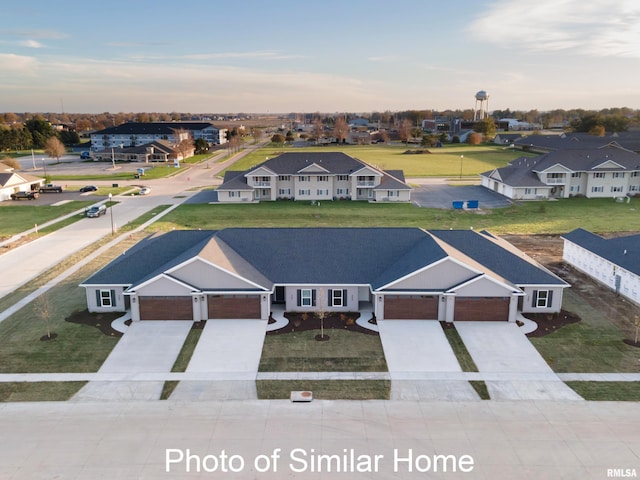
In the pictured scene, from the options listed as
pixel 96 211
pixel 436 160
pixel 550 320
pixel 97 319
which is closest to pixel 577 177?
pixel 436 160

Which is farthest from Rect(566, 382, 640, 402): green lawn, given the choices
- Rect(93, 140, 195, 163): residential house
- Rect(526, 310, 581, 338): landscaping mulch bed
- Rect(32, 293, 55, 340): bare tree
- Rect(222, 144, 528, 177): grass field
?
Rect(93, 140, 195, 163): residential house

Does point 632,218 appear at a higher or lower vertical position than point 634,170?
lower

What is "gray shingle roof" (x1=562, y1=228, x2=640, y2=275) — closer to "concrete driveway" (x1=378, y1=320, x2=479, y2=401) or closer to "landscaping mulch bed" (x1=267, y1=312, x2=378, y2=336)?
"concrete driveway" (x1=378, y1=320, x2=479, y2=401)

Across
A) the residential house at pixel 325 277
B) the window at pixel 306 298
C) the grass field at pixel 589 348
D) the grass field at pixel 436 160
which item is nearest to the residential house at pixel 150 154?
the grass field at pixel 436 160

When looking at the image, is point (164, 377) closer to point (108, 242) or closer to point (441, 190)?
point (108, 242)

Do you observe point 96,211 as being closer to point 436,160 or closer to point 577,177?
point 577,177

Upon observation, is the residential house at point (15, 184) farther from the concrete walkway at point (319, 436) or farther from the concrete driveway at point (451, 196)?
the concrete walkway at point (319, 436)

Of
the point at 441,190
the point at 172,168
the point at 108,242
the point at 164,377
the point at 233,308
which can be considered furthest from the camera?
the point at 172,168

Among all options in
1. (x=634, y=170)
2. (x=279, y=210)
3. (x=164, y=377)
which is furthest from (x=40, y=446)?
(x=634, y=170)
